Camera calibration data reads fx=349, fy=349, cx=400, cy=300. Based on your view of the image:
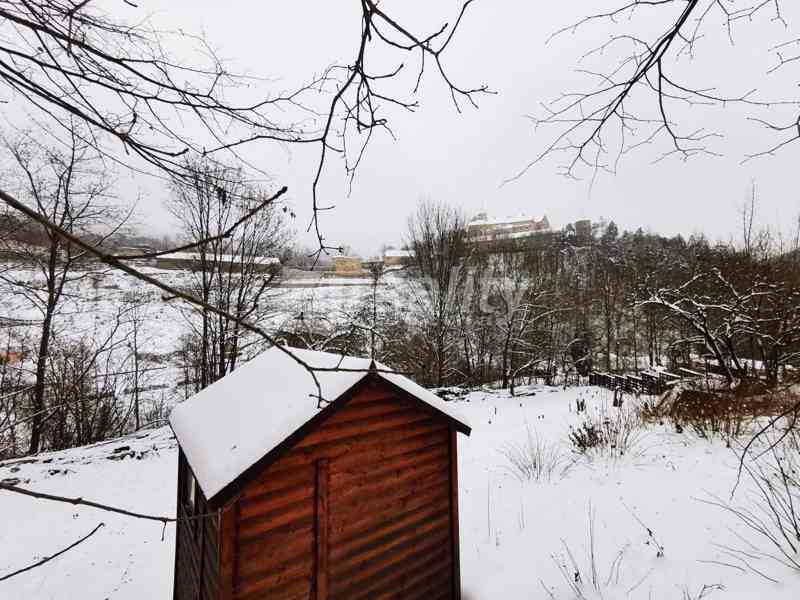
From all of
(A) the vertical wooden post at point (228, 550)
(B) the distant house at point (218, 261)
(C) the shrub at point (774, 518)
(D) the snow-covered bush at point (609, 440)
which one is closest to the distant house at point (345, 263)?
(A) the vertical wooden post at point (228, 550)

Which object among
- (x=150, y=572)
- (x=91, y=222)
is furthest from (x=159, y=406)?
(x=150, y=572)

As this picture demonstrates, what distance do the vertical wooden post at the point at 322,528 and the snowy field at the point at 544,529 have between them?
70.3 inches

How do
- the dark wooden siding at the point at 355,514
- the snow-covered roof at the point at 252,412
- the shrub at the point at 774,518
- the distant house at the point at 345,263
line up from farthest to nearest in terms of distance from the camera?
the shrub at the point at 774,518 < the dark wooden siding at the point at 355,514 < the snow-covered roof at the point at 252,412 < the distant house at the point at 345,263

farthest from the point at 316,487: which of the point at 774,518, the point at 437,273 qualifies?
the point at 437,273

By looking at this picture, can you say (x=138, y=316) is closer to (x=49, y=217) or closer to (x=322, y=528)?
(x=49, y=217)

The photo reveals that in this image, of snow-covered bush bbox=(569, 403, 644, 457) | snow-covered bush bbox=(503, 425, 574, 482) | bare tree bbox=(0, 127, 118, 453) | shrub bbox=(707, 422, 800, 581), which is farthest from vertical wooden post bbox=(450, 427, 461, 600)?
bare tree bbox=(0, 127, 118, 453)

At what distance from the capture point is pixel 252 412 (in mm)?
2576

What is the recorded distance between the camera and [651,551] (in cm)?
327

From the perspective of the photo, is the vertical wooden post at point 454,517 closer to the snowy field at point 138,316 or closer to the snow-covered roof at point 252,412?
the snow-covered roof at point 252,412

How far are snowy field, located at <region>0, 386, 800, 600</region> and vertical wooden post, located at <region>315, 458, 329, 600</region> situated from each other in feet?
5.86

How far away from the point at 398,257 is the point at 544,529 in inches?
642

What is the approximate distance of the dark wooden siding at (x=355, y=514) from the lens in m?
2.29

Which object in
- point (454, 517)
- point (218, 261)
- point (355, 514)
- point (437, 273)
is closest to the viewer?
point (355, 514)

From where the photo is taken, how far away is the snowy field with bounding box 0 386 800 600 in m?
2.99
